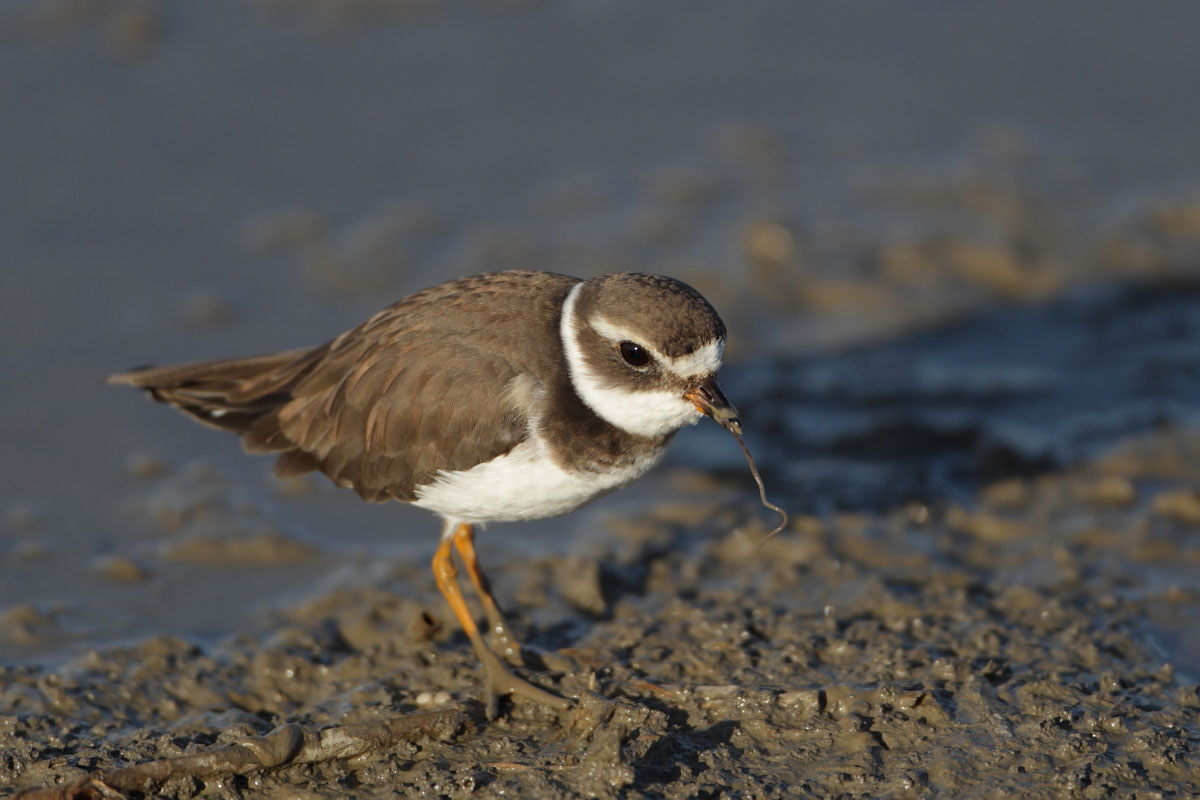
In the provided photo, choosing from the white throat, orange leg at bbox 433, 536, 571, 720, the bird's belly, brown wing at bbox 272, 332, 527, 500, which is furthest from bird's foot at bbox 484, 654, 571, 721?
the white throat

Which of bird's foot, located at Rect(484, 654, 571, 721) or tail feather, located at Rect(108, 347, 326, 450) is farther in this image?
tail feather, located at Rect(108, 347, 326, 450)

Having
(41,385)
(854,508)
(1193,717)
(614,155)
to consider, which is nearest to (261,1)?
(614,155)

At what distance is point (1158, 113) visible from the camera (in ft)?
37.4

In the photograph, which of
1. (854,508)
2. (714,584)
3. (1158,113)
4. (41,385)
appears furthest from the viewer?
(1158,113)

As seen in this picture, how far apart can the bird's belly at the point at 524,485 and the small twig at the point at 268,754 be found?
3.23 ft

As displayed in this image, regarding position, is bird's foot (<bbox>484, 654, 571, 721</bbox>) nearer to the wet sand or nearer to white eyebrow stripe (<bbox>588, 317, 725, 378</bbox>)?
the wet sand

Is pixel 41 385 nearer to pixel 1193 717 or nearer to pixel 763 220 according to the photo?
pixel 763 220

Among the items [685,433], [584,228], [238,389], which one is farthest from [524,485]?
[584,228]

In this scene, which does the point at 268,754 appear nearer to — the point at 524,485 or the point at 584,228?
the point at 524,485

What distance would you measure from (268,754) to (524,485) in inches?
62.2

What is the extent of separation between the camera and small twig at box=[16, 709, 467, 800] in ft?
17.1

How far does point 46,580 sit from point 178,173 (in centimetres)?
436

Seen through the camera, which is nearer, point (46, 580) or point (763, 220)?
point (46, 580)

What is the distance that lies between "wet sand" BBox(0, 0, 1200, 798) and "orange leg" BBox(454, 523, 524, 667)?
0.70ft
